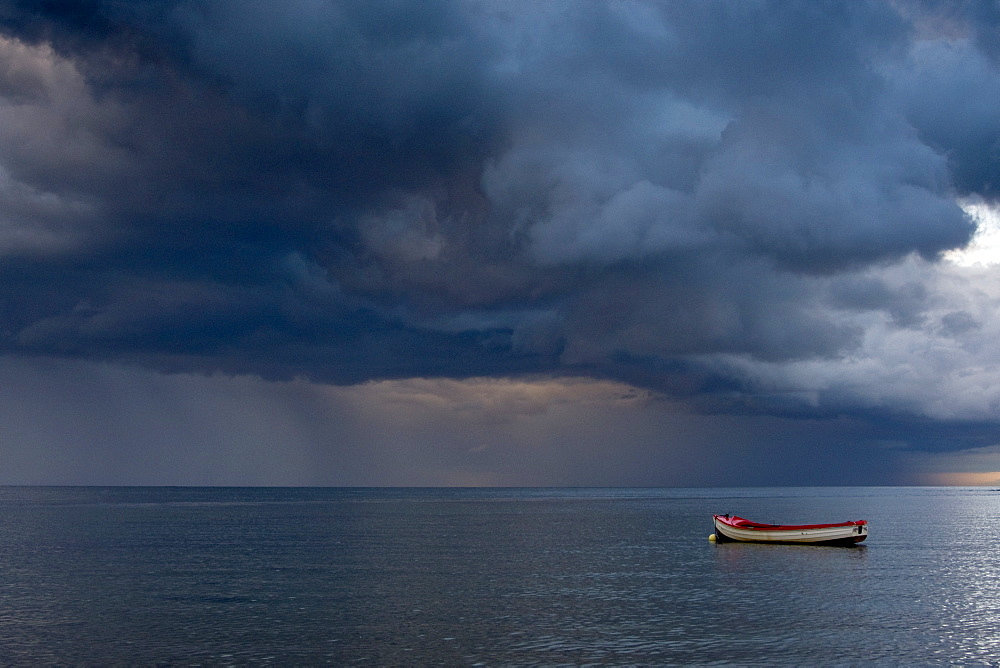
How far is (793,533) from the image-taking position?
113 metres

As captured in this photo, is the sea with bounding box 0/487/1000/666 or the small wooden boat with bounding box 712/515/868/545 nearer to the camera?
the sea with bounding box 0/487/1000/666

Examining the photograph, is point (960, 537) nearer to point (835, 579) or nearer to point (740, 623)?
point (835, 579)

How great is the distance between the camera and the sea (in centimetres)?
4328

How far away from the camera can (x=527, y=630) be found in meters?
48.5

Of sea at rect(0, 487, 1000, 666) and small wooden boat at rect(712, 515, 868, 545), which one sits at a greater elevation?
sea at rect(0, 487, 1000, 666)

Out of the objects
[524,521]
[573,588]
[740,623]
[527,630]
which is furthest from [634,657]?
[524,521]

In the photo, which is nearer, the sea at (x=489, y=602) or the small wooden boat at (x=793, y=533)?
the sea at (x=489, y=602)

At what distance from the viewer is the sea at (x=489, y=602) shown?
4328 centimetres

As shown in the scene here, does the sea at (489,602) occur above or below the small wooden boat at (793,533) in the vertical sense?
above

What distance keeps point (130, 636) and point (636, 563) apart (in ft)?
175

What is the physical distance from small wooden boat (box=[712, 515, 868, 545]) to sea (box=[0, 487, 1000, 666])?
2.90 m

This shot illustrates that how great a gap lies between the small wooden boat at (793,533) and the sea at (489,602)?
290cm

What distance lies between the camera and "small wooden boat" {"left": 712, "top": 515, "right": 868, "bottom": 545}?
10844cm

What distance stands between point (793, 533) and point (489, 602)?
68652 millimetres
